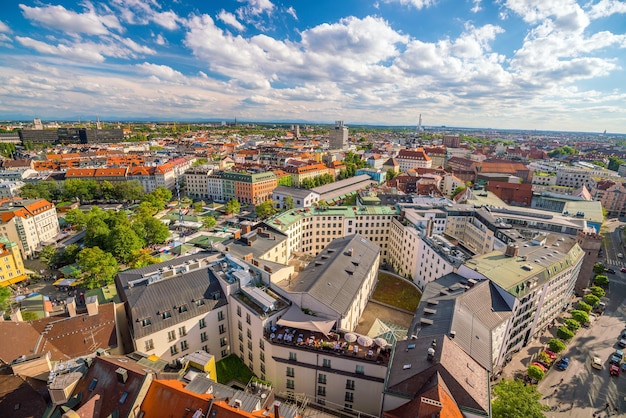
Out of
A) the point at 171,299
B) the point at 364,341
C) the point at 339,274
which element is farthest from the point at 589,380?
the point at 171,299

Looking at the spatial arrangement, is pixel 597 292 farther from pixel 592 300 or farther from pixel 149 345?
pixel 149 345

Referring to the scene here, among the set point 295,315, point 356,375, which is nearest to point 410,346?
point 356,375

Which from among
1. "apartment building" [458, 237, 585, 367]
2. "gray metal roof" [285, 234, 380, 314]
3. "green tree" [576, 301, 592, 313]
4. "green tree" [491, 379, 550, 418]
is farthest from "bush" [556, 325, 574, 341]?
"gray metal roof" [285, 234, 380, 314]

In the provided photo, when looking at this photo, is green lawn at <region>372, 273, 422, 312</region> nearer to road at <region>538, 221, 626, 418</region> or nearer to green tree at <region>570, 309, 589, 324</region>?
road at <region>538, 221, 626, 418</region>

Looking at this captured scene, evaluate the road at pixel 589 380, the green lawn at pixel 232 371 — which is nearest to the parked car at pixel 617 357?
the road at pixel 589 380

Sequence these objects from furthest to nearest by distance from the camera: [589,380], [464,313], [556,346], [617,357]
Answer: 1. [617,357]
2. [556,346]
3. [589,380]
4. [464,313]

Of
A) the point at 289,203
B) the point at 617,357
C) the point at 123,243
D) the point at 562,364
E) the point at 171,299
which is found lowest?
the point at 562,364

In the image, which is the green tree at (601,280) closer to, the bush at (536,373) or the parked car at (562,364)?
the parked car at (562,364)
